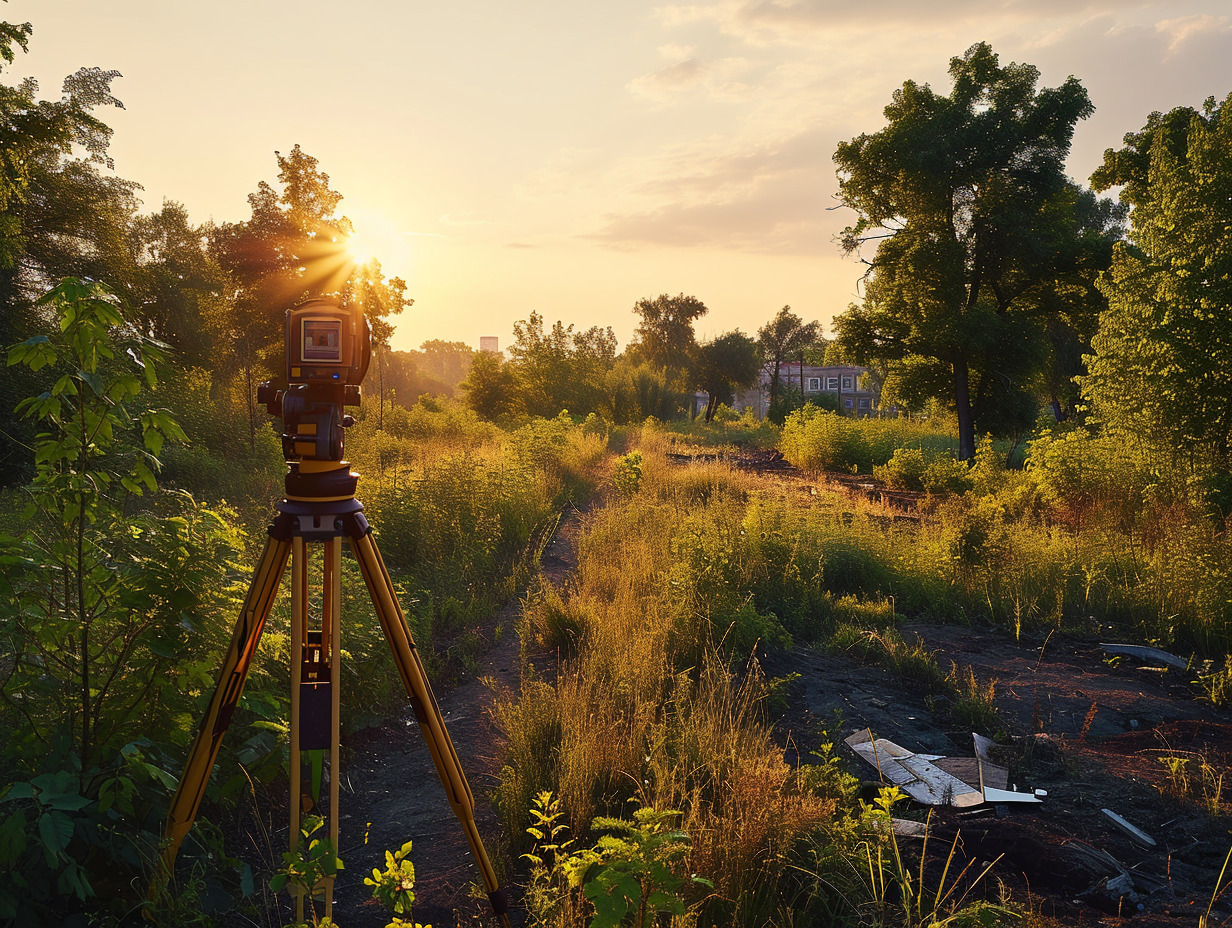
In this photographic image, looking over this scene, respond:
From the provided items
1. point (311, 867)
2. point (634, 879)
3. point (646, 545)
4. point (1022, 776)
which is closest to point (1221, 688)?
point (1022, 776)

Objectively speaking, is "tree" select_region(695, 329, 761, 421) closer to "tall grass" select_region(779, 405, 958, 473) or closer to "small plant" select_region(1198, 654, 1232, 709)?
"tall grass" select_region(779, 405, 958, 473)

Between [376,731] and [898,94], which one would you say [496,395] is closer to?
[898,94]

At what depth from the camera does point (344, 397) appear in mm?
1948

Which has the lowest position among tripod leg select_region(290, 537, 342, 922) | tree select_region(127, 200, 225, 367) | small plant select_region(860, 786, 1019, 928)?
small plant select_region(860, 786, 1019, 928)

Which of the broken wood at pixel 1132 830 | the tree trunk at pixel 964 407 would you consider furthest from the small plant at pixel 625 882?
the tree trunk at pixel 964 407

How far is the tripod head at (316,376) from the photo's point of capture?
1893 millimetres

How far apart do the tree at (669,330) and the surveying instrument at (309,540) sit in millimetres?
46220

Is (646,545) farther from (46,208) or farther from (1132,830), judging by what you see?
(46,208)

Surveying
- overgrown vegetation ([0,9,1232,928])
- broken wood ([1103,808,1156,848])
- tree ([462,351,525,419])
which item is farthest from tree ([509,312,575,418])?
broken wood ([1103,808,1156,848])

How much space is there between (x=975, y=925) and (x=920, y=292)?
16.1 metres

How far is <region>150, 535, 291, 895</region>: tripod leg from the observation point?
1934 mm

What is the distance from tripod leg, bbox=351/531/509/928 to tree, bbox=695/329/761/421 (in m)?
44.4

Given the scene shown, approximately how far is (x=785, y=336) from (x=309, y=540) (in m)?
50.6

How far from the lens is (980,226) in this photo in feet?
52.4
